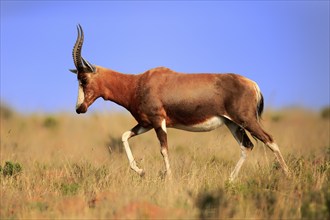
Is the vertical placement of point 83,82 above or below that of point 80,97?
above

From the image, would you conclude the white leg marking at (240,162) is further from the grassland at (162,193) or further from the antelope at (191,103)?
the grassland at (162,193)

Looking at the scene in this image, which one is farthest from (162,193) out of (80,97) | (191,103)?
(80,97)

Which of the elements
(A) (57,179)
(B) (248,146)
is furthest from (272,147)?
(A) (57,179)

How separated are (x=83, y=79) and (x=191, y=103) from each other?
2607mm

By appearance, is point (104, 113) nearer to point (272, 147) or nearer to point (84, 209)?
point (272, 147)

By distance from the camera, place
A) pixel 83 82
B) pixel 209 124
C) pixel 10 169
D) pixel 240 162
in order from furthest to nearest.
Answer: pixel 83 82 < pixel 10 169 < pixel 240 162 < pixel 209 124

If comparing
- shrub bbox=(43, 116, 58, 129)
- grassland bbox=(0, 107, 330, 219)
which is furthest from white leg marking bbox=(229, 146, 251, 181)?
shrub bbox=(43, 116, 58, 129)

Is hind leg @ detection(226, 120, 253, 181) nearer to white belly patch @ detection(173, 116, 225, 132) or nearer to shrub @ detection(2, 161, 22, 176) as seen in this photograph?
white belly patch @ detection(173, 116, 225, 132)

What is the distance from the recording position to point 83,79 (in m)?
11.9

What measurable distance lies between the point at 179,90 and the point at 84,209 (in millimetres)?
4197

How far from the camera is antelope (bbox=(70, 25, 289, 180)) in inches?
429

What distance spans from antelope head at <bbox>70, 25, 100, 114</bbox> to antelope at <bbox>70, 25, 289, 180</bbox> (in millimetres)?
23

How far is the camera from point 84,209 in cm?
782

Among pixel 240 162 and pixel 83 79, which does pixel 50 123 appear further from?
pixel 240 162
